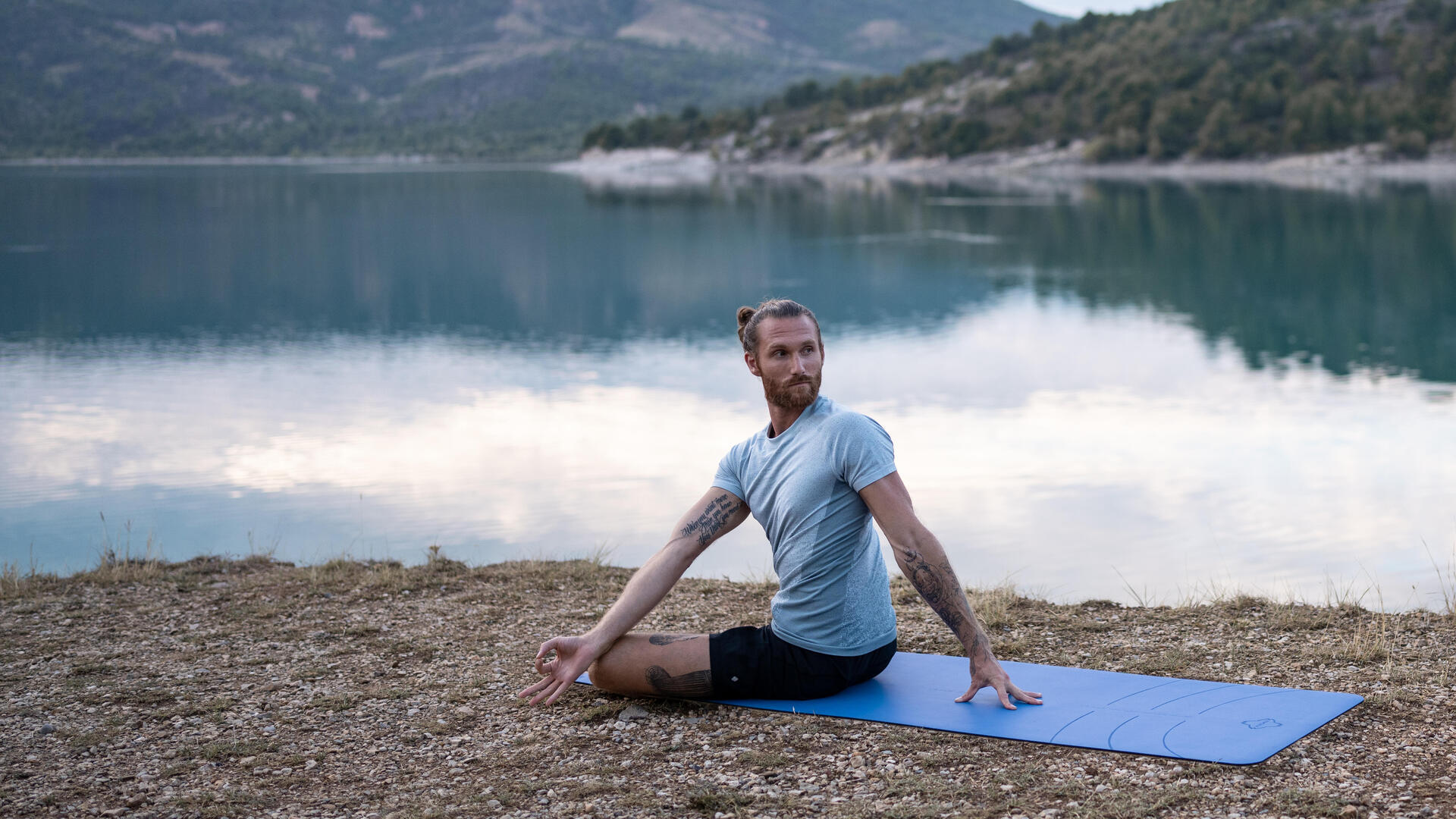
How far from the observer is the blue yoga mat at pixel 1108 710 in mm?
3670

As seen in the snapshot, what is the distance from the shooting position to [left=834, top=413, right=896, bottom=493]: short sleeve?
3707 millimetres

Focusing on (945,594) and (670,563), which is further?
(670,563)

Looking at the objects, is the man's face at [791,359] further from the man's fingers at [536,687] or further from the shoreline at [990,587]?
the shoreline at [990,587]

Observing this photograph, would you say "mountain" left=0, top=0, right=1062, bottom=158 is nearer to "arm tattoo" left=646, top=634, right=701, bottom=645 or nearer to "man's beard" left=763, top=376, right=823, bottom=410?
"arm tattoo" left=646, top=634, right=701, bottom=645

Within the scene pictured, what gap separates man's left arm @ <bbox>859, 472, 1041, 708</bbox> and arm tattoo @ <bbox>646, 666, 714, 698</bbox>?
2.47 feet

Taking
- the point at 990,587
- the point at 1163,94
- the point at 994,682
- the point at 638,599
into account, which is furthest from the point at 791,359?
the point at 1163,94

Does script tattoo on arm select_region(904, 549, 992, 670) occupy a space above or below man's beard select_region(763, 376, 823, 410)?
below

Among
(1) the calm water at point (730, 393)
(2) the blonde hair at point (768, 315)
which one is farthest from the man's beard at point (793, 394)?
(1) the calm water at point (730, 393)

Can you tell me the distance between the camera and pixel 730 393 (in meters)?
14.2

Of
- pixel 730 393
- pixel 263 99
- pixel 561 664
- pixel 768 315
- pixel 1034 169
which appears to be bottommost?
pixel 730 393

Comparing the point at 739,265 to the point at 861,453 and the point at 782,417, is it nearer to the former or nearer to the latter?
the point at 782,417

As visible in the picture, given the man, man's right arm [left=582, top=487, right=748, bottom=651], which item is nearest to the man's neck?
the man

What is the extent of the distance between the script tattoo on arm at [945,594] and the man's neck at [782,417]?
1.70 feet

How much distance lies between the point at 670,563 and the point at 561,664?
444mm
